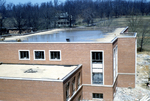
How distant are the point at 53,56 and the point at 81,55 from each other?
2.99 m

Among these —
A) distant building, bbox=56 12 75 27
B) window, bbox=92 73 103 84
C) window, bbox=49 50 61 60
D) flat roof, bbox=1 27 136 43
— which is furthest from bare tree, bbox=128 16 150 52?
window, bbox=49 50 61 60

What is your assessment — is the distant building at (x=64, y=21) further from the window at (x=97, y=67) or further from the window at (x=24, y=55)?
Answer: the window at (x=97, y=67)

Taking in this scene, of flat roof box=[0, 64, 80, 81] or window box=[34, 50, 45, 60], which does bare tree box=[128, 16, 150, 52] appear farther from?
flat roof box=[0, 64, 80, 81]

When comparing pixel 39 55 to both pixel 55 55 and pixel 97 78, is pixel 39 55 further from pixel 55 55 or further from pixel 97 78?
pixel 97 78

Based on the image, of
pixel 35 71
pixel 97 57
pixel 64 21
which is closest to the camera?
pixel 35 71

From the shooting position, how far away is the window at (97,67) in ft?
72.0

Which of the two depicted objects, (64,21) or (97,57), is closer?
(97,57)

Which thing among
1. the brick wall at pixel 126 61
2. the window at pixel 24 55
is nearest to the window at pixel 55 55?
the window at pixel 24 55

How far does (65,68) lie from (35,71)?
2.89m

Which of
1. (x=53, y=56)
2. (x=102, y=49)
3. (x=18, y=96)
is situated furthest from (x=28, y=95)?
(x=102, y=49)

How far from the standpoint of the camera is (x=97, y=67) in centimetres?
2208

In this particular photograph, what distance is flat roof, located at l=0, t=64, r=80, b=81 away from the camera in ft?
59.8

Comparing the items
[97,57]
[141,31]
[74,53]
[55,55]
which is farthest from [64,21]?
[97,57]

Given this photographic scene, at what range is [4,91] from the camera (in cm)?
1794
